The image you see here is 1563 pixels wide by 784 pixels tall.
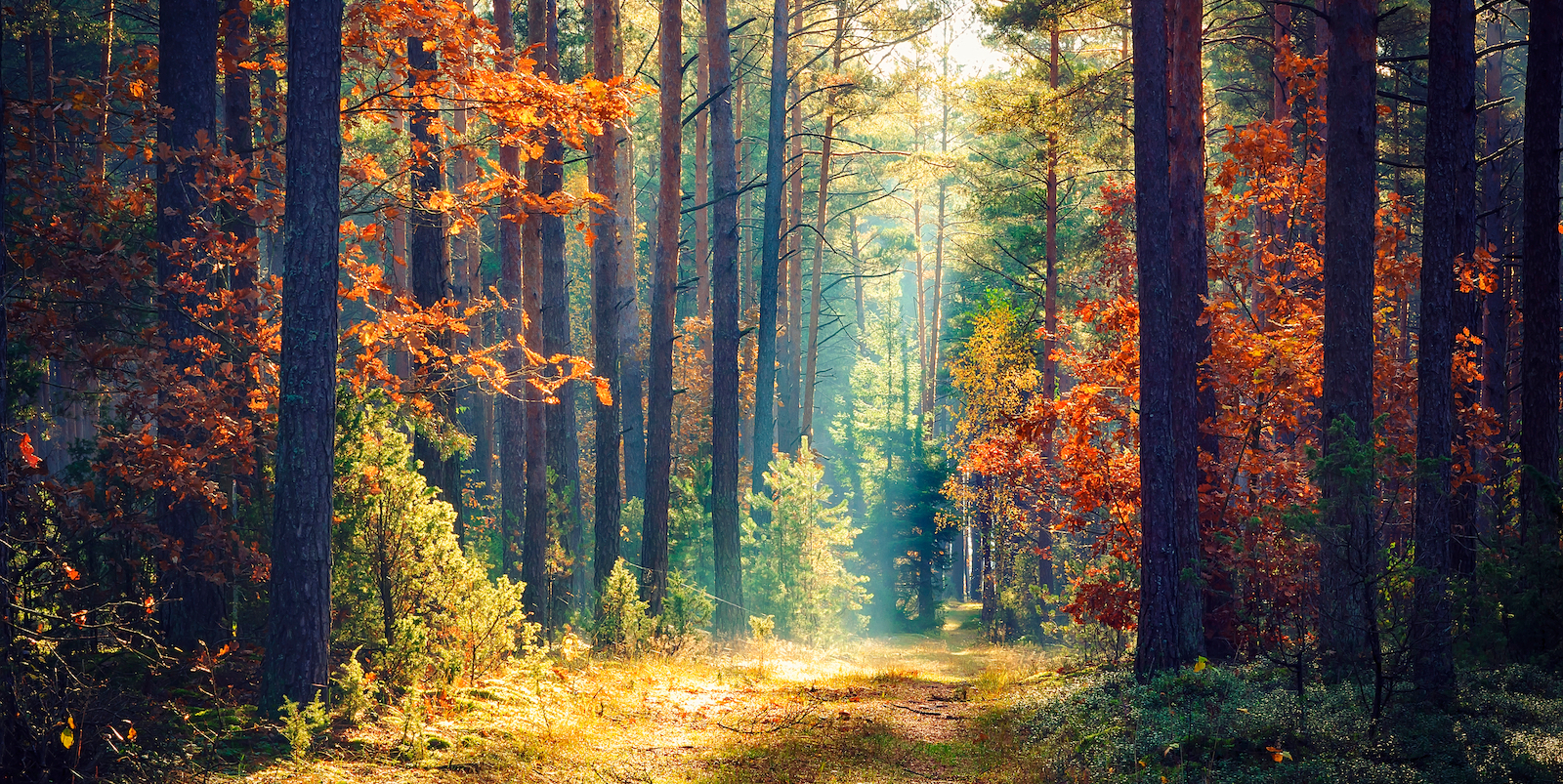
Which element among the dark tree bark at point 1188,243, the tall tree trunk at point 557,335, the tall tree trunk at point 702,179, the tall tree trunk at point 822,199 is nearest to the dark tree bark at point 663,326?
the tall tree trunk at point 557,335

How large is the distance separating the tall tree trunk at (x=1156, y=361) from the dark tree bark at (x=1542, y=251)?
150 inches

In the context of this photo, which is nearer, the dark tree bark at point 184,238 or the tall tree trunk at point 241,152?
the dark tree bark at point 184,238

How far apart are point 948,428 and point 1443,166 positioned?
43.1 m

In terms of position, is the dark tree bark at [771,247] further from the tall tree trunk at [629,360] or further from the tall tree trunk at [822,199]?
the tall tree trunk at [629,360]

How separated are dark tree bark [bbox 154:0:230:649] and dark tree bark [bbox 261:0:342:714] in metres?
1.25

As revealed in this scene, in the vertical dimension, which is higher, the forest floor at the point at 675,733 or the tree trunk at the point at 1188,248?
the tree trunk at the point at 1188,248

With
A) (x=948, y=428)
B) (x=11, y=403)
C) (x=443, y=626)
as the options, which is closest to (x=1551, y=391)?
(x=443, y=626)

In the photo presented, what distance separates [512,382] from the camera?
14.8 meters

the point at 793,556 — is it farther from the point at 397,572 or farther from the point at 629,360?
the point at 397,572

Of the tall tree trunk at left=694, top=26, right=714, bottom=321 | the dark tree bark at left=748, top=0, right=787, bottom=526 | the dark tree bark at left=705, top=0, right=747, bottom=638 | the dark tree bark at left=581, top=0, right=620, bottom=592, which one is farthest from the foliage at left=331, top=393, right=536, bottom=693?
the tall tree trunk at left=694, top=26, right=714, bottom=321

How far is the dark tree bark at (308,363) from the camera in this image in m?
6.74

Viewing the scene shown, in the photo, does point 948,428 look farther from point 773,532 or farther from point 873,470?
point 773,532

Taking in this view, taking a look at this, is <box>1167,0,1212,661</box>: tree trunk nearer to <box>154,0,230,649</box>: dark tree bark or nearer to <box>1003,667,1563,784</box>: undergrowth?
<box>1003,667,1563,784</box>: undergrowth

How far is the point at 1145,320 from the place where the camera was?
9.80m
